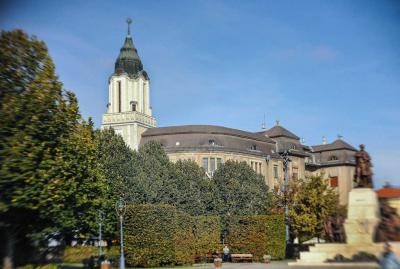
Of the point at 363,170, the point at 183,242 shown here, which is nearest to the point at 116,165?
the point at 183,242

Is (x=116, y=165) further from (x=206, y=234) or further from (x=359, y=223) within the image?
(x=359, y=223)

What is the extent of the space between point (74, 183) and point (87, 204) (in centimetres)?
541

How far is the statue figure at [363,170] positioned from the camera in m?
27.8

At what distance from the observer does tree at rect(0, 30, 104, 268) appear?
1219 inches

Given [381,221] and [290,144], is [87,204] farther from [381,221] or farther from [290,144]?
[290,144]

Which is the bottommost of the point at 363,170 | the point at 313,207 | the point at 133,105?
the point at 313,207

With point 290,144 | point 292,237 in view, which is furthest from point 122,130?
point 292,237

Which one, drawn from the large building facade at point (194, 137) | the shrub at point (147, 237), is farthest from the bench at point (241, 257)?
the large building facade at point (194, 137)

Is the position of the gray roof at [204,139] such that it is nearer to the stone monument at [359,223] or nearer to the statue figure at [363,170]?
the statue figure at [363,170]

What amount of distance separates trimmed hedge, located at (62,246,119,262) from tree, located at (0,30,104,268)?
13012 millimetres

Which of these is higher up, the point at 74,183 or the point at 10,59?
the point at 10,59

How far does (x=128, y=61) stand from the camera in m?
105

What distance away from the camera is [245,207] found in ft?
228

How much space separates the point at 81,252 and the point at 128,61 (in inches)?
2298
